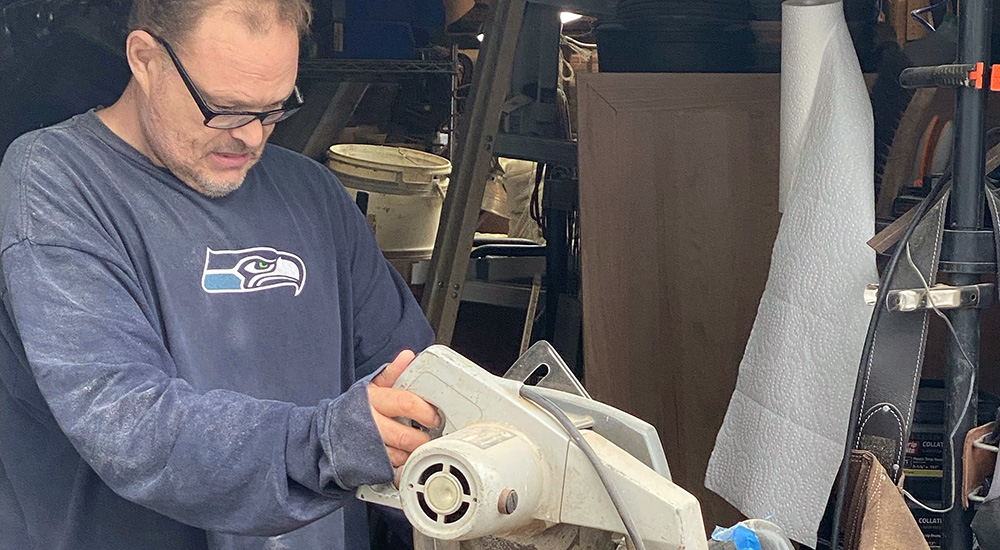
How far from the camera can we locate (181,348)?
1228 millimetres

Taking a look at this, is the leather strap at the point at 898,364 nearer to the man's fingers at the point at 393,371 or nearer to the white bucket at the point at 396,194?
the man's fingers at the point at 393,371

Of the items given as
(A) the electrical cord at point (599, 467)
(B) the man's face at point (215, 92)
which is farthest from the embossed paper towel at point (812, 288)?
(B) the man's face at point (215, 92)

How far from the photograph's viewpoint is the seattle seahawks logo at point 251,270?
1.32 meters

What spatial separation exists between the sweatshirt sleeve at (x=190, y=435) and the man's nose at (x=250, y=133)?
35 cm

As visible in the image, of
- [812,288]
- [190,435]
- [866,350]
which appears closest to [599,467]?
[190,435]

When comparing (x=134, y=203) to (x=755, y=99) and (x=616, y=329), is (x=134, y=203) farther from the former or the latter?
(x=755, y=99)

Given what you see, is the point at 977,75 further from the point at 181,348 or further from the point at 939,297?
the point at 181,348

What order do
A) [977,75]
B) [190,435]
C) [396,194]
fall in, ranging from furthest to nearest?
[396,194], [977,75], [190,435]

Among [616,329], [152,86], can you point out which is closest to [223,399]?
[152,86]

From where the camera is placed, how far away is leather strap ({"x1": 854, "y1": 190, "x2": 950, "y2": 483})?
49.5 inches

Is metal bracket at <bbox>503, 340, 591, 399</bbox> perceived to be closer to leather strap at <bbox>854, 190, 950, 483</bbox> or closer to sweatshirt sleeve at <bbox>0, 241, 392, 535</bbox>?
sweatshirt sleeve at <bbox>0, 241, 392, 535</bbox>

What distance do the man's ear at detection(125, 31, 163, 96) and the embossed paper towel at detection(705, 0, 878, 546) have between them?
2.98 feet

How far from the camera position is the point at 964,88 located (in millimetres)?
1240

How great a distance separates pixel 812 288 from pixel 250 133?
0.82 meters
